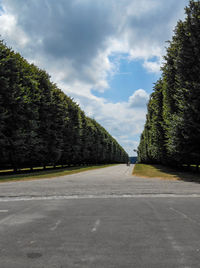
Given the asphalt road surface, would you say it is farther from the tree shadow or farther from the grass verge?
the grass verge

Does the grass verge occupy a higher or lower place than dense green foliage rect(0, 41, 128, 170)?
lower

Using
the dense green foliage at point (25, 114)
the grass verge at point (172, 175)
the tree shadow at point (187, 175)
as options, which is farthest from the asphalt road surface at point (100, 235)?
the dense green foliage at point (25, 114)

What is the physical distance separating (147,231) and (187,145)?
16663 mm

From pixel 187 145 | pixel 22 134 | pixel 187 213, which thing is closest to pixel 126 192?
pixel 187 213

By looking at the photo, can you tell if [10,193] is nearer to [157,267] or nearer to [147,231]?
[147,231]

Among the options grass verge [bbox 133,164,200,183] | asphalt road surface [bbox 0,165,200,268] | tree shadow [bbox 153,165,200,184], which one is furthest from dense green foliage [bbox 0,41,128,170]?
asphalt road surface [bbox 0,165,200,268]

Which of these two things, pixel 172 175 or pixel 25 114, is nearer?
pixel 172 175

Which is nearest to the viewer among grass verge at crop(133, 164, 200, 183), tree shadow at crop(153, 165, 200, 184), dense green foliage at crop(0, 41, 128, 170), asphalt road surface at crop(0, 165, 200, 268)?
asphalt road surface at crop(0, 165, 200, 268)

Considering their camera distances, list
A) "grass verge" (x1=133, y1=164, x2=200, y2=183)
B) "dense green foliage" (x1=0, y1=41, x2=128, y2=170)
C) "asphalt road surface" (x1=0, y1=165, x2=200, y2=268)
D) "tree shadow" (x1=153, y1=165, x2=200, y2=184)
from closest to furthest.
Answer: "asphalt road surface" (x1=0, y1=165, x2=200, y2=268) < "tree shadow" (x1=153, y1=165, x2=200, y2=184) < "grass verge" (x1=133, y1=164, x2=200, y2=183) < "dense green foliage" (x1=0, y1=41, x2=128, y2=170)

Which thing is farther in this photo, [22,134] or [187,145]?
[22,134]

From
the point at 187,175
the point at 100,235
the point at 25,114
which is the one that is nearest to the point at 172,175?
the point at 187,175

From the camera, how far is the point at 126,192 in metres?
10.5

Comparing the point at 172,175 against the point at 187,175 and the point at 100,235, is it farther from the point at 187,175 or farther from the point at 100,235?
the point at 100,235

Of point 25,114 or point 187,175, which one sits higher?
point 25,114
